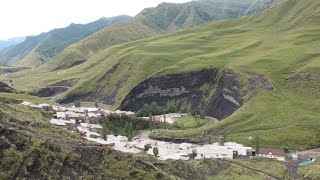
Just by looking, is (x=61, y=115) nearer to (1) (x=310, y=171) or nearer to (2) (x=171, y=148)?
(2) (x=171, y=148)

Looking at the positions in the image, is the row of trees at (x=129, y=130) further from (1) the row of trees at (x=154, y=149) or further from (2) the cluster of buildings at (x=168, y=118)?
(2) the cluster of buildings at (x=168, y=118)

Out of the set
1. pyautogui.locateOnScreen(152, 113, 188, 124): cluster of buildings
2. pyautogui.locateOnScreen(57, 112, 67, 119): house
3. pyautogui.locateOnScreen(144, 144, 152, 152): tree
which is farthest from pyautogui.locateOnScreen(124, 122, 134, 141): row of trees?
pyautogui.locateOnScreen(57, 112, 67, 119): house

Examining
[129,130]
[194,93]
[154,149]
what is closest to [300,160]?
[154,149]

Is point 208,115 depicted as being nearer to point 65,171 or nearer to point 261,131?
point 261,131

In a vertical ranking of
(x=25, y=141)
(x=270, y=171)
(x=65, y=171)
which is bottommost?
(x=270, y=171)

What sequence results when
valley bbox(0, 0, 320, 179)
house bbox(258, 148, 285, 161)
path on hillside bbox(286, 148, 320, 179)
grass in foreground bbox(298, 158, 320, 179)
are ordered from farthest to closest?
house bbox(258, 148, 285, 161) < path on hillside bbox(286, 148, 320, 179) < grass in foreground bbox(298, 158, 320, 179) < valley bbox(0, 0, 320, 179)

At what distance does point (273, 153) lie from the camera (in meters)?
103

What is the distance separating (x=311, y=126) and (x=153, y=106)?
225 ft

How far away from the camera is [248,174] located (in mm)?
75562

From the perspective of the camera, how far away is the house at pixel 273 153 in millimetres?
99113

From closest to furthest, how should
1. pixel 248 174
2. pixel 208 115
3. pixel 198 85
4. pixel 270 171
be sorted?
pixel 248 174 < pixel 270 171 < pixel 208 115 < pixel 198 85

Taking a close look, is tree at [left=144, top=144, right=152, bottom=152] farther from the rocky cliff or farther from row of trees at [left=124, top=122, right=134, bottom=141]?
the rocky cliff

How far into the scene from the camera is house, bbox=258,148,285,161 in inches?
3902

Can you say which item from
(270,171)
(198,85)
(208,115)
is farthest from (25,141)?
(198,85)
